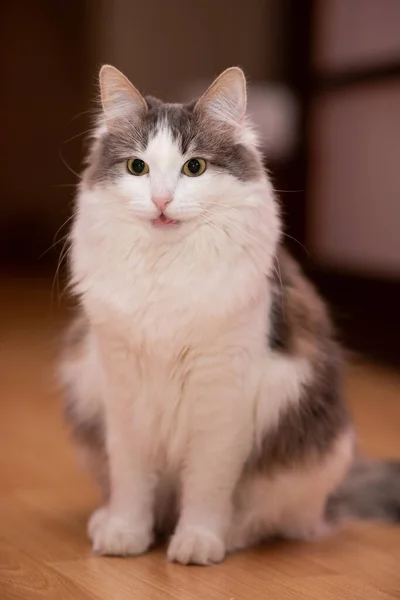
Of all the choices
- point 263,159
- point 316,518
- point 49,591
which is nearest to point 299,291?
point 263,159

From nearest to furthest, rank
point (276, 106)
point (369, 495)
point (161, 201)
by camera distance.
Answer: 1. point (161, 201)
2. point (369, 495)
3. point (276, 106)

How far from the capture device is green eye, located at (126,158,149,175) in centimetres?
143

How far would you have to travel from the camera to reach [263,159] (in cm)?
157

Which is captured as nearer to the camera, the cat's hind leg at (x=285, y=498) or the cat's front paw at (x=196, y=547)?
the cat's front paw at (x=196, y=547)

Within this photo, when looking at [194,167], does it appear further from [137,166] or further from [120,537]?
[120,537]

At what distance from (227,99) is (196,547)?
29.0 inches

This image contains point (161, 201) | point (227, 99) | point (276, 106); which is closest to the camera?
point (161, 201)

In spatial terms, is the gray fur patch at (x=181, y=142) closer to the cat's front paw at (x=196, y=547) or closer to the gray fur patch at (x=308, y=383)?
the gray fur patch at (x=308, y=383)

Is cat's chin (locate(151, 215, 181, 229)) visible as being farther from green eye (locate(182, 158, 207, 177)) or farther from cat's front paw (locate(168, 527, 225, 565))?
cat's front paw (locate(168, 527, 225, 565))

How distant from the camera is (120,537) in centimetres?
152

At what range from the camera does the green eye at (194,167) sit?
143 centimetres

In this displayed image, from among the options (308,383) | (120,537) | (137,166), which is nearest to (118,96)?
(137,166)

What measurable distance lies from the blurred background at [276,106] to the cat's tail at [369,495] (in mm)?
670

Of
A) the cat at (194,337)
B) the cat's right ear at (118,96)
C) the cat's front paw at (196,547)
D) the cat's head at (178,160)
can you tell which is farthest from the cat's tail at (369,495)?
the cat's right ear at (118,96)
